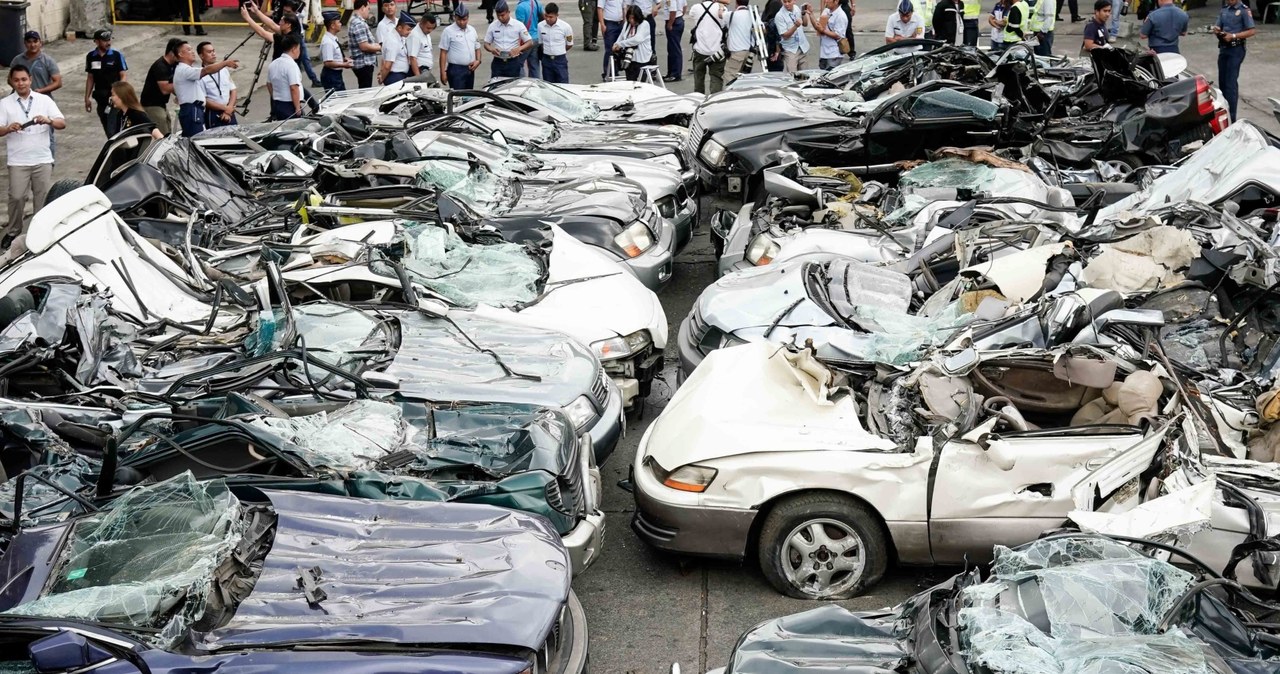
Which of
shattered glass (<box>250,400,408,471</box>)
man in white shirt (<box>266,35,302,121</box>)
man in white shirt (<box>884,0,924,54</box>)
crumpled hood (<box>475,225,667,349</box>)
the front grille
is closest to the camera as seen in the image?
shattered glass (<box>250,400,408,471</box>)

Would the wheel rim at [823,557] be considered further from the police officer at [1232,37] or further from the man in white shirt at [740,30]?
the man in white shirt at [740,30]

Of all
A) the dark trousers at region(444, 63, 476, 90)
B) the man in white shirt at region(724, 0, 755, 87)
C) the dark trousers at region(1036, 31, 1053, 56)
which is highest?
the man in white shirt at region(724, 0, 755, 87)

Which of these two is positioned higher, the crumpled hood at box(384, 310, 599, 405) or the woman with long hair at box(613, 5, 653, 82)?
the woman with long hair at box(613, 5, 653, 82)

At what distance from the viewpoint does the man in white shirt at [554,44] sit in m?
18.7

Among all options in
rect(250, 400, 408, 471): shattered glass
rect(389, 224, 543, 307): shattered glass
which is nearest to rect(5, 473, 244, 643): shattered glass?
rect(250, 400, 408, 471): shattered glass

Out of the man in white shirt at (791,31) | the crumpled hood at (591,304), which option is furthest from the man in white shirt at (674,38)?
the crumpled hood at (591,304)

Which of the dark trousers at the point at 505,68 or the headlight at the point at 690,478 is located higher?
the dark trousers at the point at 505,68

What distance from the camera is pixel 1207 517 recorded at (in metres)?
5.03

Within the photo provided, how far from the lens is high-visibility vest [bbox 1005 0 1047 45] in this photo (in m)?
17.8

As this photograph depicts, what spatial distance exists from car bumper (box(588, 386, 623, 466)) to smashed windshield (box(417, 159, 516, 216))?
11.7ft

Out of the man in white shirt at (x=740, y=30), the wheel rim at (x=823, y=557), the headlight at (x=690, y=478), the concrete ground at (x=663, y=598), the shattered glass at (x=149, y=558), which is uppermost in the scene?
the man in white shirt at (x=740, y=30)

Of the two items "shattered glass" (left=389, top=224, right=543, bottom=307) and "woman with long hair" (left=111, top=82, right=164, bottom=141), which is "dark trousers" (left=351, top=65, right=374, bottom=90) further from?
"shattered glass" (left=389, top=224, right=543, bottom=307)

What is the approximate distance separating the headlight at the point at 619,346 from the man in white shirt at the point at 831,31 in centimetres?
1128

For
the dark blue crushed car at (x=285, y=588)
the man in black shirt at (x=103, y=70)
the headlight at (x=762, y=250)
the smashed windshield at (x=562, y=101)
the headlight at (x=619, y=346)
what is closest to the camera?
the dark blue crushed car at (x=285, y=588)
